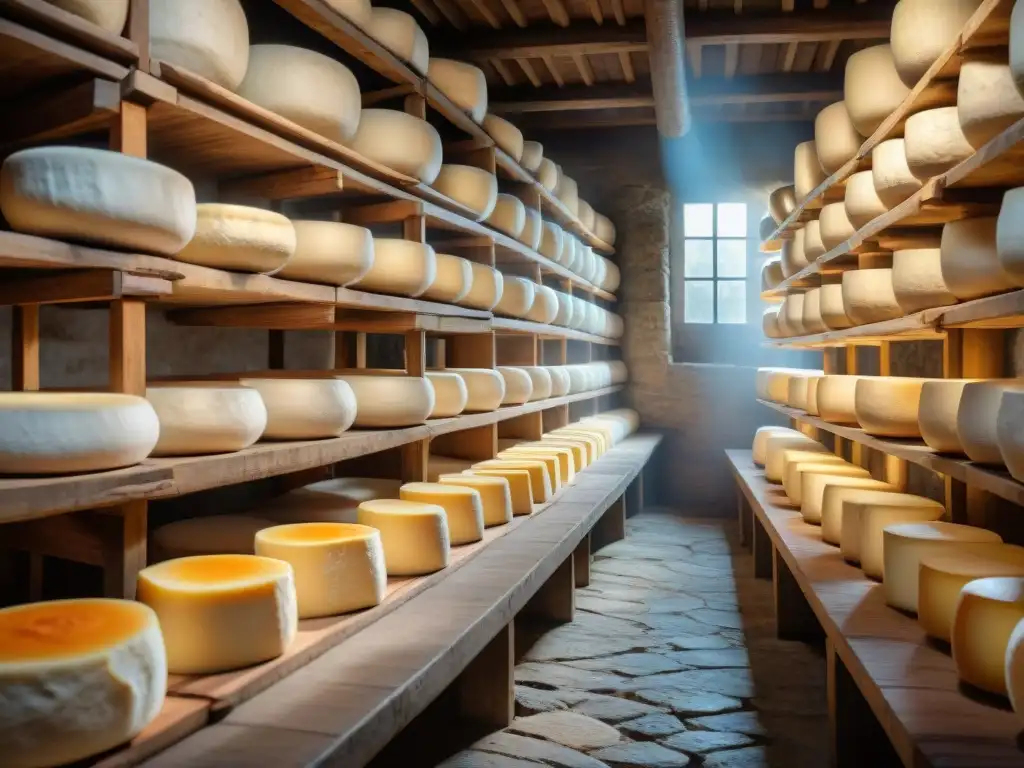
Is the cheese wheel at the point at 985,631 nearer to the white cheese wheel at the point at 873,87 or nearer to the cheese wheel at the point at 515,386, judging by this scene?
the white cheese wheel at the point at 873,87

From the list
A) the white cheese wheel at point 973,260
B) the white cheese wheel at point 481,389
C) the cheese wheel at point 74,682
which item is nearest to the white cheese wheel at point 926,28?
the white cheese wheel at point 973,260

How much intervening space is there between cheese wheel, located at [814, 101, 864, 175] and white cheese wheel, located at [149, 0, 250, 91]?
7.75ft

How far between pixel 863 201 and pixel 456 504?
5.38 ft

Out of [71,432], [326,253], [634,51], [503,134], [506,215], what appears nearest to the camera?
[71,432]

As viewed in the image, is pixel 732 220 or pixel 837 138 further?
pixel 732 220

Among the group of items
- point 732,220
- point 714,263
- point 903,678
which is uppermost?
point 732,220

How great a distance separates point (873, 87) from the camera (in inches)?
114

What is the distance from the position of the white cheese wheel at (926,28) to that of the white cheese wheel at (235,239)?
171 centimetres

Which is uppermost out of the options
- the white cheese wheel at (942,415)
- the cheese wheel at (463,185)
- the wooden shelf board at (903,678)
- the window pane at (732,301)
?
the cheese wheel at (463,185)

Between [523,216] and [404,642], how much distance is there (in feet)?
8.58

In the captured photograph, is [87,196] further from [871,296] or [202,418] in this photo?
[871,296]

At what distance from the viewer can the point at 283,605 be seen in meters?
1.59

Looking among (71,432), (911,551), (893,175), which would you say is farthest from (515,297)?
(71,432)

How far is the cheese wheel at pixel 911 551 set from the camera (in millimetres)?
1994
